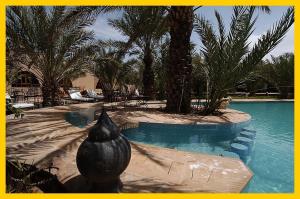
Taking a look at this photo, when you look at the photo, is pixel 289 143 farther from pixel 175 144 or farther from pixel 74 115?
pixel 74 115

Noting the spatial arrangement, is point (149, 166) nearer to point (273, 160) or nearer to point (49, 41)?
point (273, 160)

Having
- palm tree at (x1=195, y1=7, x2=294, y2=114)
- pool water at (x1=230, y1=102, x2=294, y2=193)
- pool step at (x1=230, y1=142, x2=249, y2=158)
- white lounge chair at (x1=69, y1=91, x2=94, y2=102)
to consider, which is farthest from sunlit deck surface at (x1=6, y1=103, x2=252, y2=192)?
white lounge chair at (x1=69, y1=91, x2=94, y2=102)

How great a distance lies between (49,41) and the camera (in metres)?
12.7

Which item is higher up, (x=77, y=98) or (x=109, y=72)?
(x=109, y=72)

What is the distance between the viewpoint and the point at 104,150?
3.64 m

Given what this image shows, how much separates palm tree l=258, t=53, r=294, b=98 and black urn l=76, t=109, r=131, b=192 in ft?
76.8

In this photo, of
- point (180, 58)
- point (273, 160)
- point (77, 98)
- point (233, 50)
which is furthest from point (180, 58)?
point (77, 98)

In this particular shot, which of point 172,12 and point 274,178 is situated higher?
point 172,12

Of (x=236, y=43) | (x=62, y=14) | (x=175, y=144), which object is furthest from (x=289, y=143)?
(x=62, y=14)

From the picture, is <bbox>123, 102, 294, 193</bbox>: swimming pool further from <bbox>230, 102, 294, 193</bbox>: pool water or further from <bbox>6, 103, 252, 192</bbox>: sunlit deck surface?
<bbox>6, 103, 252, 192</bbox>: sunlit deck surface

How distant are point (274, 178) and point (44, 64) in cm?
1187

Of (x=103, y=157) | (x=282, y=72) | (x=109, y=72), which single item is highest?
(x=282, y=72)

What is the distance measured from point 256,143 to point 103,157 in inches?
245

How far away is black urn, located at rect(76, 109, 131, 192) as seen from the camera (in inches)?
142
